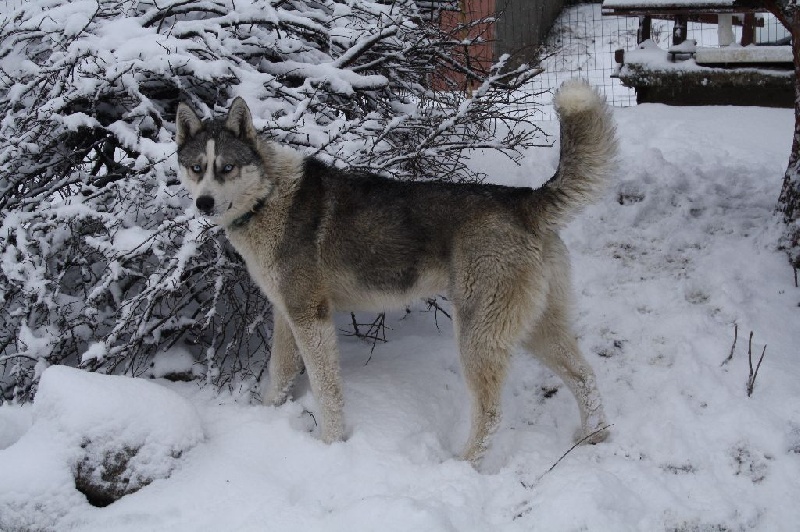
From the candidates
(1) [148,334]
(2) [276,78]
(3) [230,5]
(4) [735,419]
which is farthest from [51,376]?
(4) [735,419]

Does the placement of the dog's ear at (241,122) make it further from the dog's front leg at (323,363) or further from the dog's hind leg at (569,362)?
the dog's hind leg at (569,362)

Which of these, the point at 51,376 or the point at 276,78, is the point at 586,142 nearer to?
the point at 276,78

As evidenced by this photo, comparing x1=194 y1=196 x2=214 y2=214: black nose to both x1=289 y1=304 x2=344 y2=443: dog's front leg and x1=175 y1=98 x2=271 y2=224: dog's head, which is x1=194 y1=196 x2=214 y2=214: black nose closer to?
x1=175 y1=98 x2=271 y2=224: dog's head

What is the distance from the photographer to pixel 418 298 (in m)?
4.03

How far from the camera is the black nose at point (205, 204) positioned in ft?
12.3

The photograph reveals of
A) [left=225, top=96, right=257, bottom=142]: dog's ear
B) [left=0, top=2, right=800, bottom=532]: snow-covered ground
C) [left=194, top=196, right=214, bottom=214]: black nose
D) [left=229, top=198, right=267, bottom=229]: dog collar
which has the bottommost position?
[left=0, top=2, right=800, bottom=532]: snow-covered ground

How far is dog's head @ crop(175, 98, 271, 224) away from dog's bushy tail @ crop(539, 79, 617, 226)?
5.31 ft

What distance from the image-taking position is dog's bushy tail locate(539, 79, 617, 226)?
11.4 ft

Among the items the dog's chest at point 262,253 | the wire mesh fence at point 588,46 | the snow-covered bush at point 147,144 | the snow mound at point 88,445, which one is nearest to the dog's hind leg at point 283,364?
the snow-covered bush at point 147,144

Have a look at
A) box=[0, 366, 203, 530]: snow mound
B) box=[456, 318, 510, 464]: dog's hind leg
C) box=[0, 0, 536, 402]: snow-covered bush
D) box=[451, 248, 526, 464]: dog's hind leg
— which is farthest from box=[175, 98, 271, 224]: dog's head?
box=[456, 318, 510, 464]: dog's hind leg

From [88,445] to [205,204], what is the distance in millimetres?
1347

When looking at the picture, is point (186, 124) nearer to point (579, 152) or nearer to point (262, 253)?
point (262, 253)

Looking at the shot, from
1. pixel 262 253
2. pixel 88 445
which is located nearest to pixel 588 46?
pixel 262 253

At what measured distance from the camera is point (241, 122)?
4.07 meters
